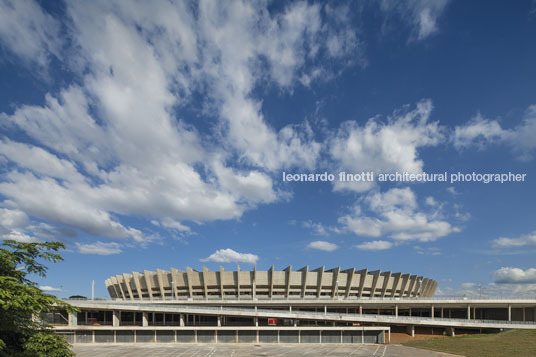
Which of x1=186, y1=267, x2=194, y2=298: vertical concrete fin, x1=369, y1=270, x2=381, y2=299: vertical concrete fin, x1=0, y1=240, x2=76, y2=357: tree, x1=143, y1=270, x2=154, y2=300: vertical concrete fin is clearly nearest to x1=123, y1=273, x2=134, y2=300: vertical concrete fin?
x1=143, y1=270, x2=154, y2=300: vertical concrete fin

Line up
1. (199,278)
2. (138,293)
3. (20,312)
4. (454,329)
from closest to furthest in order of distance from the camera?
(20,312)
(454,329)
(199,278)
(138,293)

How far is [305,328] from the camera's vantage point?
54.0 m

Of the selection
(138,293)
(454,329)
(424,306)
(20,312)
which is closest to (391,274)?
(424,306)

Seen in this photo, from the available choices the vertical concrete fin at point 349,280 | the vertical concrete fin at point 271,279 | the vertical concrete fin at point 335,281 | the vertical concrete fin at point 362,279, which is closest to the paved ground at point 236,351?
the vertical concrete fin at point 271,279

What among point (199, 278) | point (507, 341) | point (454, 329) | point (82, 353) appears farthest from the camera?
point (199, 278)

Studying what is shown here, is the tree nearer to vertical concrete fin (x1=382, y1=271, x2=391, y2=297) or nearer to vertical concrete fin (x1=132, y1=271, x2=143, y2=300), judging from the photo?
vertical concrete fin (x1=132, y1=271, x2=143, y2=300)

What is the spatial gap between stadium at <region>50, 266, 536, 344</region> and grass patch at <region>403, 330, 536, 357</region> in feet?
23.8

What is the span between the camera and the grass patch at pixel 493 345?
39.3 m

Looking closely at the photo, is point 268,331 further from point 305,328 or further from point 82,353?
point 82,353

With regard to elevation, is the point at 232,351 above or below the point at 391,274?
below

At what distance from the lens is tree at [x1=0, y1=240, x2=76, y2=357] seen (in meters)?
14.4

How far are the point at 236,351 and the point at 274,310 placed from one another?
531 inches

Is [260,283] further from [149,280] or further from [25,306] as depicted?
[25,306]

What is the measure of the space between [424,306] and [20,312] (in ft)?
225
